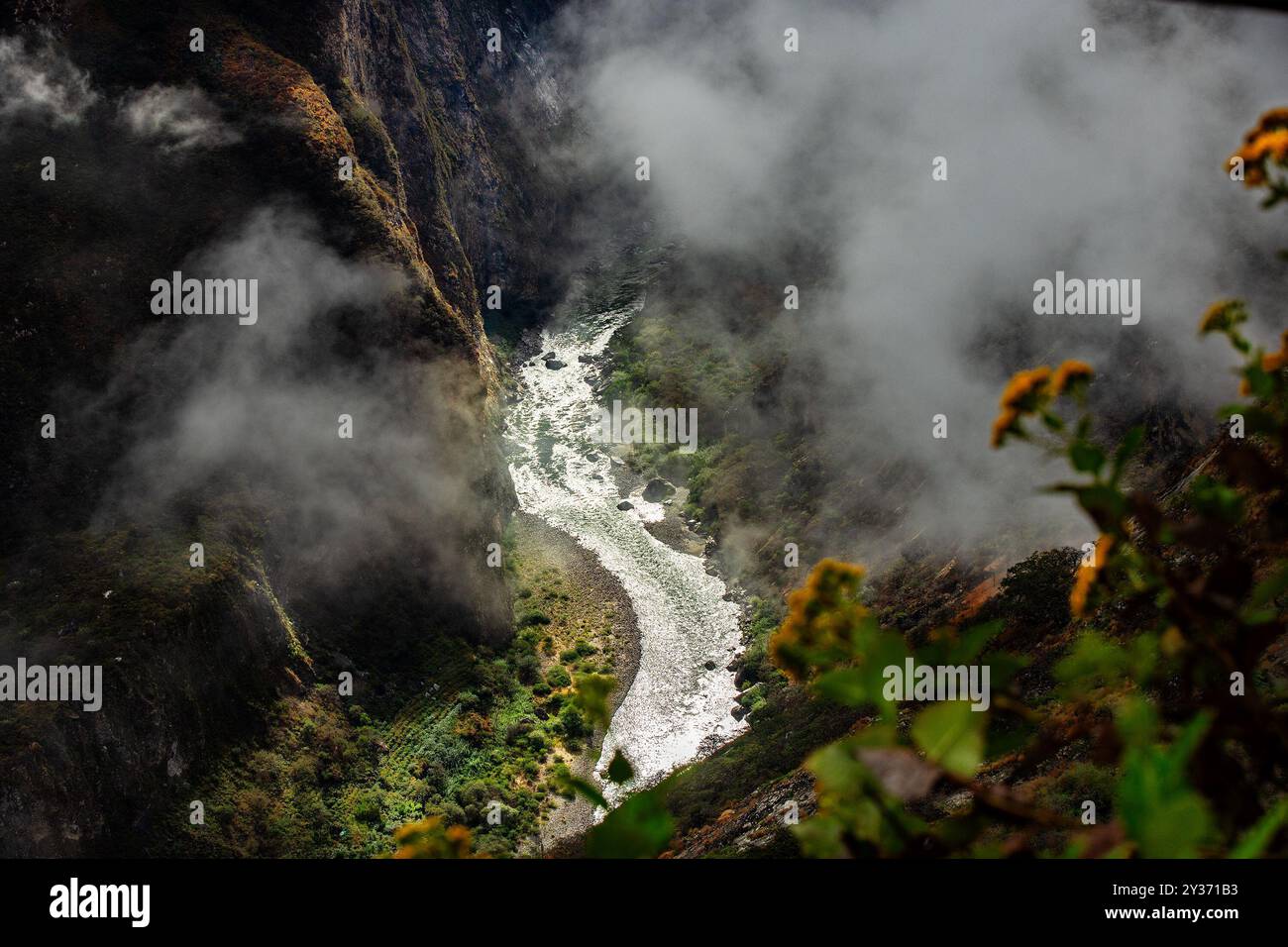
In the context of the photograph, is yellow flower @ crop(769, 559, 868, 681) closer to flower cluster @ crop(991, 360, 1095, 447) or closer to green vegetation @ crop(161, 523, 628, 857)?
flower cluster @ crop(991, 360, 1095, 447)

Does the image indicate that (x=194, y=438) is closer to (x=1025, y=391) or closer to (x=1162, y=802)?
(x=1025, y=391)

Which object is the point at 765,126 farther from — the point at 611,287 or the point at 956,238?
the point at 956,238

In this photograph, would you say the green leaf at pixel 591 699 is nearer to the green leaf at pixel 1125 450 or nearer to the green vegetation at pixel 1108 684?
the green vegetation at pixel 1108 684

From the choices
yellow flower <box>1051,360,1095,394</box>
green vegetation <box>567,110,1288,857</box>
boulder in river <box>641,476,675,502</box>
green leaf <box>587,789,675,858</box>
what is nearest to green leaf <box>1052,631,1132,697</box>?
green vegetation <box>567,110,1288,857</box>

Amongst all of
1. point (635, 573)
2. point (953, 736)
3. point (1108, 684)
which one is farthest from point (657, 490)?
point (953, 736)

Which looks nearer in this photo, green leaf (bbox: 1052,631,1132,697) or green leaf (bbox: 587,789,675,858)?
green leaf (bbox: 587,789,675,858)

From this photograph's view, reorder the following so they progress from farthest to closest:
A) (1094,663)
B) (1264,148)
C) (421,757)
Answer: (421,757), (1264,148), (1094,663)
